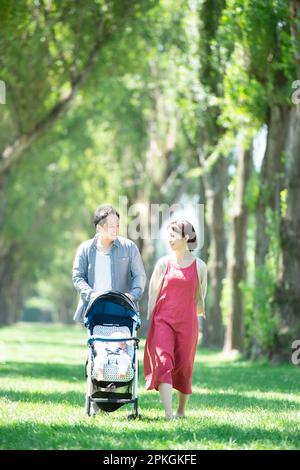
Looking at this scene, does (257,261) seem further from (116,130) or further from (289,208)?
(116,130)

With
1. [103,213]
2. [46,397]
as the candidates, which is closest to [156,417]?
[103,213]

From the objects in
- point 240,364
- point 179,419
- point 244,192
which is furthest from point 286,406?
point 244,192

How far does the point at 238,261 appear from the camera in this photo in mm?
26500

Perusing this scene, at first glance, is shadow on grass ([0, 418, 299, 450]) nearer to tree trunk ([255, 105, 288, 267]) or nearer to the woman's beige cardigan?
the woman's beige cardigan

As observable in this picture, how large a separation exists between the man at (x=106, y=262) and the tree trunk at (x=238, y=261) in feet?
50.9

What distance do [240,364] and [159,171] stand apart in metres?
19.1

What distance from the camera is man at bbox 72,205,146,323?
405 inches

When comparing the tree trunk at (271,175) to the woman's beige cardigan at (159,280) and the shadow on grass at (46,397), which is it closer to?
the shadow on grass at (46,397)

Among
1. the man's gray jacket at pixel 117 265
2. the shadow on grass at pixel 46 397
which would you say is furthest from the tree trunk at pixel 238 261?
the man's gray jacket at pixel 117 265

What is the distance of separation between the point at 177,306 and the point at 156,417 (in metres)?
1.13

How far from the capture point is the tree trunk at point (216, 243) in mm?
31516

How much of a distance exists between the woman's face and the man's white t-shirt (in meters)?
0.69

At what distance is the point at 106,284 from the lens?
408 inches

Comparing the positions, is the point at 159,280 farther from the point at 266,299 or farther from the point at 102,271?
the point at 266,299
